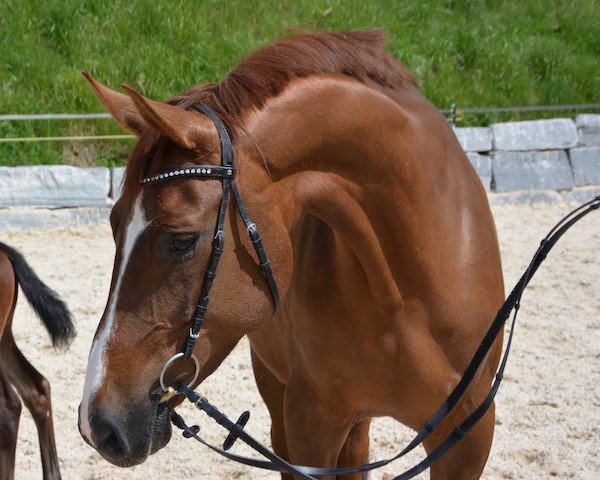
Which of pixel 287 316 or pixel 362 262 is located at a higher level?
pixel 362 262

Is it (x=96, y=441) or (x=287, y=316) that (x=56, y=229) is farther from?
(x=96, y=441)

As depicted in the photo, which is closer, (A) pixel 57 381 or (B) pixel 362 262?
(B) pixel 362 262

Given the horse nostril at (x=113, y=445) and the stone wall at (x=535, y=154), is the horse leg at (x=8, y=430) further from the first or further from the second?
the stone wall at (x=535, y=154)

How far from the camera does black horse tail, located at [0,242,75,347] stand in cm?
400

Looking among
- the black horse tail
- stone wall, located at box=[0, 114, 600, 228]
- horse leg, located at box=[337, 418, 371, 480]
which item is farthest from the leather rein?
stone wall, located at box=[0, 114, 600, 228]

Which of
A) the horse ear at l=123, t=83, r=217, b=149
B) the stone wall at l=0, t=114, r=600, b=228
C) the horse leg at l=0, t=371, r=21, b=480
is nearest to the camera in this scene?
the horse ear at l=123, t=83, r=217, b=149

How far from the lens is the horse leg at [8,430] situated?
146 inches

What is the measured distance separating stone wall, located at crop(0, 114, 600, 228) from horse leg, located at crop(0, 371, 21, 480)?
11.2 ft

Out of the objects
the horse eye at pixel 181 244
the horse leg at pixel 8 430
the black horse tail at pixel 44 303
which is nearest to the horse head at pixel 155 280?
the horse eye at pixel 181 244

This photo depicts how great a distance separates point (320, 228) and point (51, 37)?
6955 millimetres

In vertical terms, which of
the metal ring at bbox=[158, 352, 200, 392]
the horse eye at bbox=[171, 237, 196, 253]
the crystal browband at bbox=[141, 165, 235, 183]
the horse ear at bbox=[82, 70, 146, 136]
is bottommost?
the metal ring at bbox=[158, 352, 200, 392]

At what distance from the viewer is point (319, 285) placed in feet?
7.48

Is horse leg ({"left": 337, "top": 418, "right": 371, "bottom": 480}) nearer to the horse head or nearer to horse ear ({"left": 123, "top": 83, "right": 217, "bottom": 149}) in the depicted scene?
the horse head

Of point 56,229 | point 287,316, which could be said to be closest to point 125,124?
point 287,316
